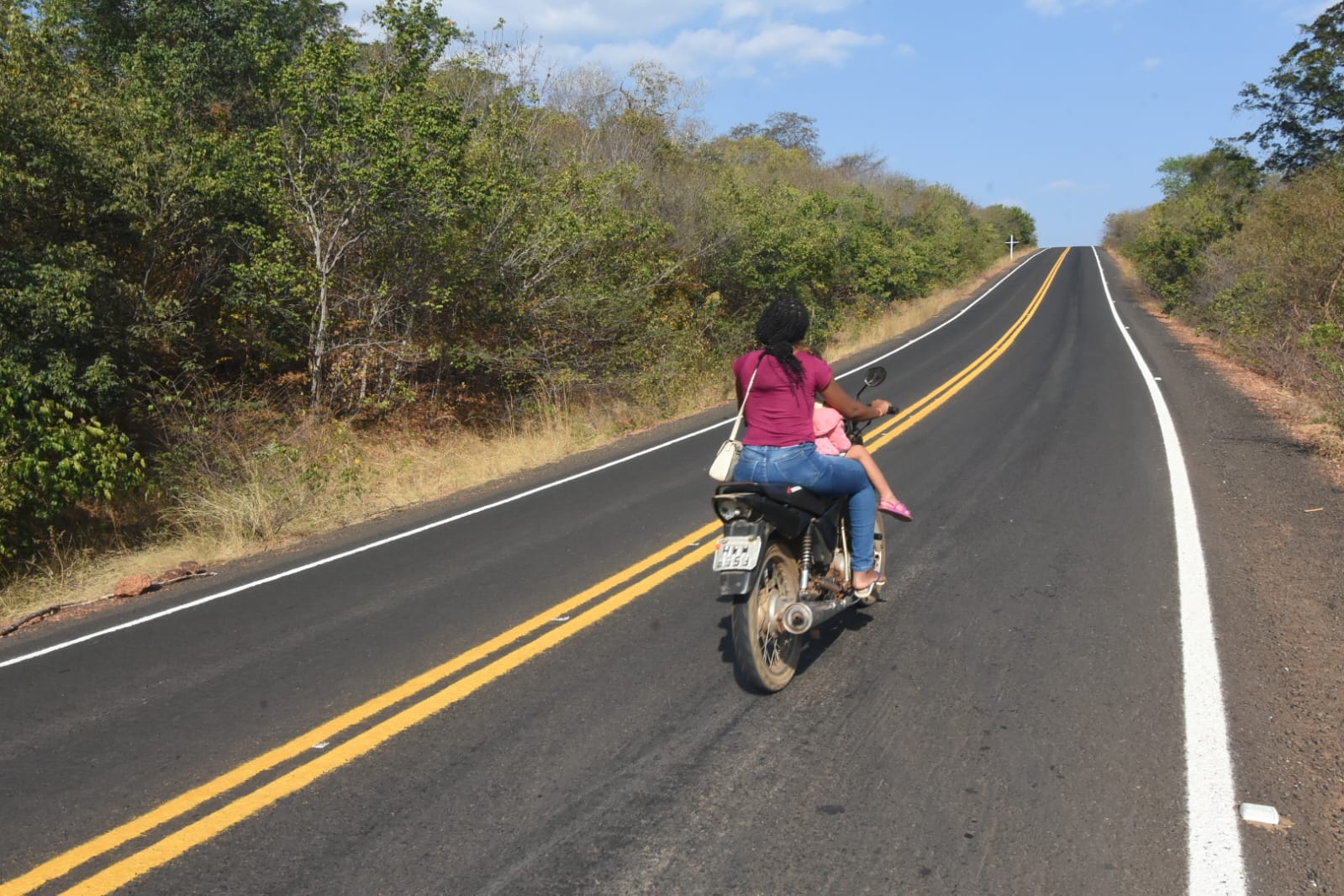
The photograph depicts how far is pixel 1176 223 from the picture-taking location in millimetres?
36125

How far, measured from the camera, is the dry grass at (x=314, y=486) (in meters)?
9.22

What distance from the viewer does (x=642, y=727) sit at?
175 inches

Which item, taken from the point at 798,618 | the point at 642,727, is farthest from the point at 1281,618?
the point at 642,727

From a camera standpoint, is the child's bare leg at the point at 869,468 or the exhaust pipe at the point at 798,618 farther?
the child's bare leg at the point at 869,468

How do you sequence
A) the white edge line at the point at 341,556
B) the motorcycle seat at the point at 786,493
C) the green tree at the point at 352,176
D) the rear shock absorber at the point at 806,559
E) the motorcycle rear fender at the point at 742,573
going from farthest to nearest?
the green tree at the point at 352,176 < the white edge line at the point at 341,556 < the rear shock absorber at the point at 806,559 < the motorcycle seat at the point at 786,493 < the motorcycle rear fender at the point at 742,573

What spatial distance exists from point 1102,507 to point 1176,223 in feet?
108

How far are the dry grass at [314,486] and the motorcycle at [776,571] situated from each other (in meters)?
6.06

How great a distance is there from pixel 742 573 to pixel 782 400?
0.97 meters

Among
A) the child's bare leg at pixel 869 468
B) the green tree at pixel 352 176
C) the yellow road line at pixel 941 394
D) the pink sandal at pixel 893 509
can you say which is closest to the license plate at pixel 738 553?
the child's bare leg at pixel 869 468

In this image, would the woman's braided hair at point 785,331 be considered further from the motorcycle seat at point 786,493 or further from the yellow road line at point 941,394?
the yellow road line at point 941,394

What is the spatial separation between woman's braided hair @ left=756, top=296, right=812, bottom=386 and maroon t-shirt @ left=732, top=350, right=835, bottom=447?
27mm

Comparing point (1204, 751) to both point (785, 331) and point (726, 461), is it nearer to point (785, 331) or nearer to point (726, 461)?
point (726, 461)

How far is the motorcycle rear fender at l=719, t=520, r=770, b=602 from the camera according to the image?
449cm

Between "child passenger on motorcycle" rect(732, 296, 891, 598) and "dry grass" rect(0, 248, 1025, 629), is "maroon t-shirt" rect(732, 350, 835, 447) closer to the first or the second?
"child passenger on motorcycle" rect(732, 296, 891, 598)
